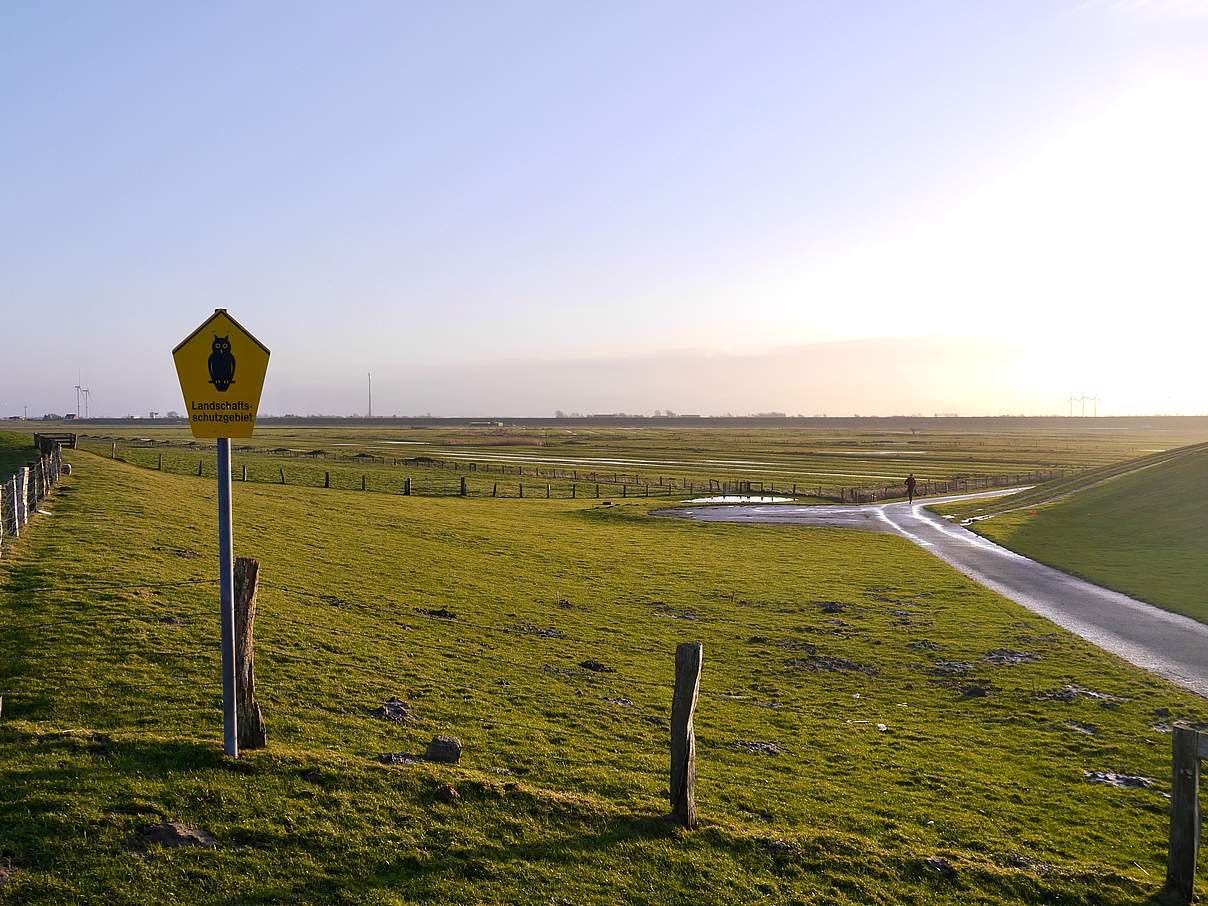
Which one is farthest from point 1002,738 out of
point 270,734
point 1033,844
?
point 270,734

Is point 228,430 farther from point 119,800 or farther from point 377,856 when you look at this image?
point 377,856

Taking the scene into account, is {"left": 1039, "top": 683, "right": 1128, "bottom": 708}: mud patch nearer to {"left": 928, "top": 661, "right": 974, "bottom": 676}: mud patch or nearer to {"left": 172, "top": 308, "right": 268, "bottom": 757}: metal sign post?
{"left": 928, "top": 661, "right": 974, "bottom": 676}: mud patch

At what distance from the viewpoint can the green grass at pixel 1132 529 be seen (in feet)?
108

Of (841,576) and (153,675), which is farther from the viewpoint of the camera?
(841,576)

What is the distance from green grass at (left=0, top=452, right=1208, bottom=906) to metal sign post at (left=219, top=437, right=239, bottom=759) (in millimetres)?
489

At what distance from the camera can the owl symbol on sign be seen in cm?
959

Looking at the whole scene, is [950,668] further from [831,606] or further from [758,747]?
[758,747]

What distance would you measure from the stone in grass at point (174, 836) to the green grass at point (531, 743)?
0.20 m

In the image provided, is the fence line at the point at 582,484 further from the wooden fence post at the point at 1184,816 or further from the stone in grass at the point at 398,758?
the wooden fence post at the point at 1184,816

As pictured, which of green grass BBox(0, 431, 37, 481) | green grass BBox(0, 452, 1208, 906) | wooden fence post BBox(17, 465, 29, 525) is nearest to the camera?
green grass BBox(0, 452, 1208, 906)

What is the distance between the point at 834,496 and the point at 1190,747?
67977 mm

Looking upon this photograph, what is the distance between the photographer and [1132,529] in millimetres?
46344

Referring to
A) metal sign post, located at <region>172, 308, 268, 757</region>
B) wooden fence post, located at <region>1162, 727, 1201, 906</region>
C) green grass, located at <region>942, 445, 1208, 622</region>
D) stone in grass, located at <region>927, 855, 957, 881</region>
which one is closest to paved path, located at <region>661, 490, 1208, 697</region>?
green grass, located at <region>942, 445, 1208, 622</region>

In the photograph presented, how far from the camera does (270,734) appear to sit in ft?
40.7
